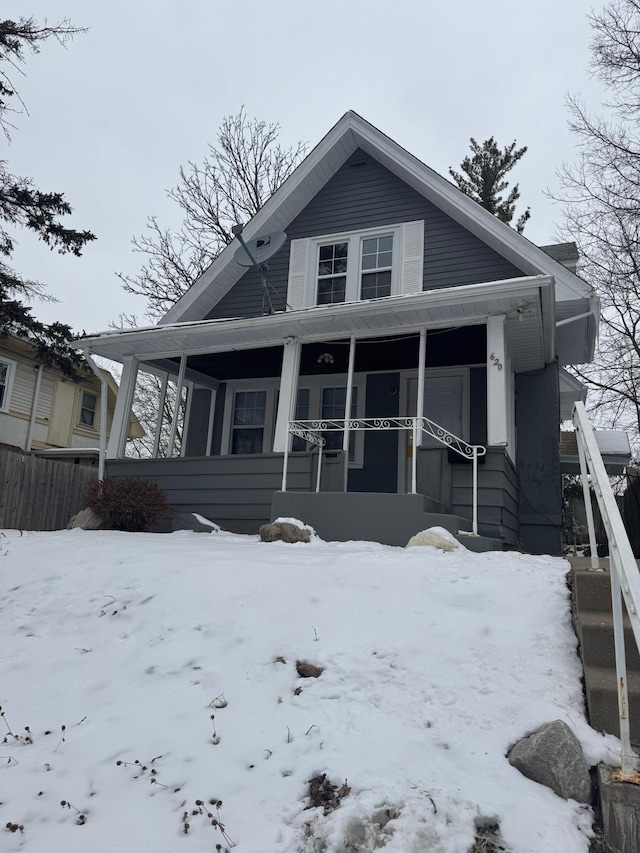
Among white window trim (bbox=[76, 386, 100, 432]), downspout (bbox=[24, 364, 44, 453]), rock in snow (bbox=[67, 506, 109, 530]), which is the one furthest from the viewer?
white window trim (bbox=[76, 386, 100, 432])

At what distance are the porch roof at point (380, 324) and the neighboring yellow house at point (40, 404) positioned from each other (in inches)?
333

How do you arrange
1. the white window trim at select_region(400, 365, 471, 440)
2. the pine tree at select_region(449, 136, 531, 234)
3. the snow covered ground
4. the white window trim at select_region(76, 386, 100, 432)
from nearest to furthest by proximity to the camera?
1. the snow covered ground
2. the white window trim at select_region(400, 365, 471, 440)
3. the pine tree at select_region(449, 136, 531, 234)
4. the white window trim at select_region(76, 386, 100, 432)

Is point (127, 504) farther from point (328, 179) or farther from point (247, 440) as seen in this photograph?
point (328, 179)

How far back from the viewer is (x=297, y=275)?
10.8 m

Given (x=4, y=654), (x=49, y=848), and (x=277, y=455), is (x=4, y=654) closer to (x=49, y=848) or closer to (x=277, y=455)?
(x=49, y=848)

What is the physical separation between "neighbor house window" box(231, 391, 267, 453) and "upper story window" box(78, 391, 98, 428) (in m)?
12.9

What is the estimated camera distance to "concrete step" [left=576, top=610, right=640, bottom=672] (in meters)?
3.08

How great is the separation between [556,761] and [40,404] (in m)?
20.8

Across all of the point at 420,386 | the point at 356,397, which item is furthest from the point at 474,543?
the point at 356,397

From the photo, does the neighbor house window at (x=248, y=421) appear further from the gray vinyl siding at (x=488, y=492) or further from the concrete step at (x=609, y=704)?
the concrete step at (x=609, y=704)

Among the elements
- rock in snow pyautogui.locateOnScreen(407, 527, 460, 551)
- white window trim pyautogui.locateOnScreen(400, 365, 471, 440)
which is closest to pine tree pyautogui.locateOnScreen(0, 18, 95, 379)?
white window trim pyautogui.locateOnScreen(400, 365, 471, 440)

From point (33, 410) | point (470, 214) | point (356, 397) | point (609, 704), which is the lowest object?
point (609, 704)

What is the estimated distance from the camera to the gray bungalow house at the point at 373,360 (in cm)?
754

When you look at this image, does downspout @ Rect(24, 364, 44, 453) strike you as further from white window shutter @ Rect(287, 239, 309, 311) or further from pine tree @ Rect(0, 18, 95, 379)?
white window shutter @ Rect(287, 239, 309, 311)
